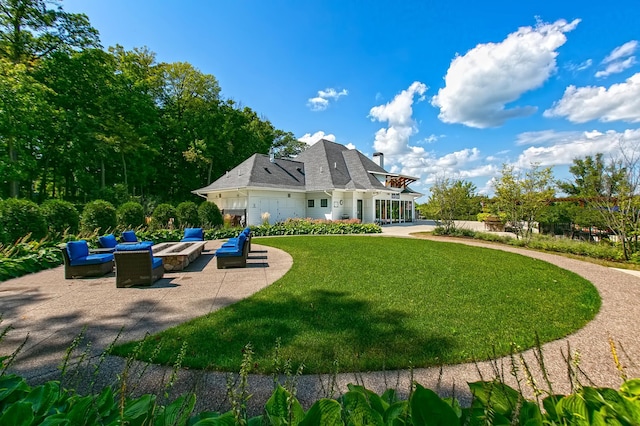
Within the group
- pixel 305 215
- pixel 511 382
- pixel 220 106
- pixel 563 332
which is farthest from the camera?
pixel 220 106

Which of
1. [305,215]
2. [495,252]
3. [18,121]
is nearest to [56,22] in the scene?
[18,121]

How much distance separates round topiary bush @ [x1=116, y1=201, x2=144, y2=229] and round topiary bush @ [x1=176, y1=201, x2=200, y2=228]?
2.13 metres

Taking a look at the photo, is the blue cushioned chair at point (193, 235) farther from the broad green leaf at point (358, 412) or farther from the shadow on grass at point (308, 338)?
the broad green leaf at point (358, 412)

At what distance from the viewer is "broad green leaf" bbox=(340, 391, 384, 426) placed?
1.21 metres

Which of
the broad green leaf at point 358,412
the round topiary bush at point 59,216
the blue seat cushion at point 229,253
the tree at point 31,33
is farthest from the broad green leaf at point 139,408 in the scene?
the tree at point 31,33

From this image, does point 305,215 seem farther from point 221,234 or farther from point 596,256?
point 596,256

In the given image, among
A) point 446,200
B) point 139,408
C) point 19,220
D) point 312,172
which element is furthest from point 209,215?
point 139,408

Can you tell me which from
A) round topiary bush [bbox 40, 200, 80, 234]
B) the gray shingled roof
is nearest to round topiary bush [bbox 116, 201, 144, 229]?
round topiary bush [bbox 40, 200, 80, 234]

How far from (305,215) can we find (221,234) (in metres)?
9.49

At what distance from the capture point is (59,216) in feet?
34.0

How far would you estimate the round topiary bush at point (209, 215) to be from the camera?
1633 centimetres

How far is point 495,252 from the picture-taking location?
429 inches

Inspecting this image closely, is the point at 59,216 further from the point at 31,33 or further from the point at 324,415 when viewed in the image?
the point at 31,33

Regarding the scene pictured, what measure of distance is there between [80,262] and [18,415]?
25.1 ft
